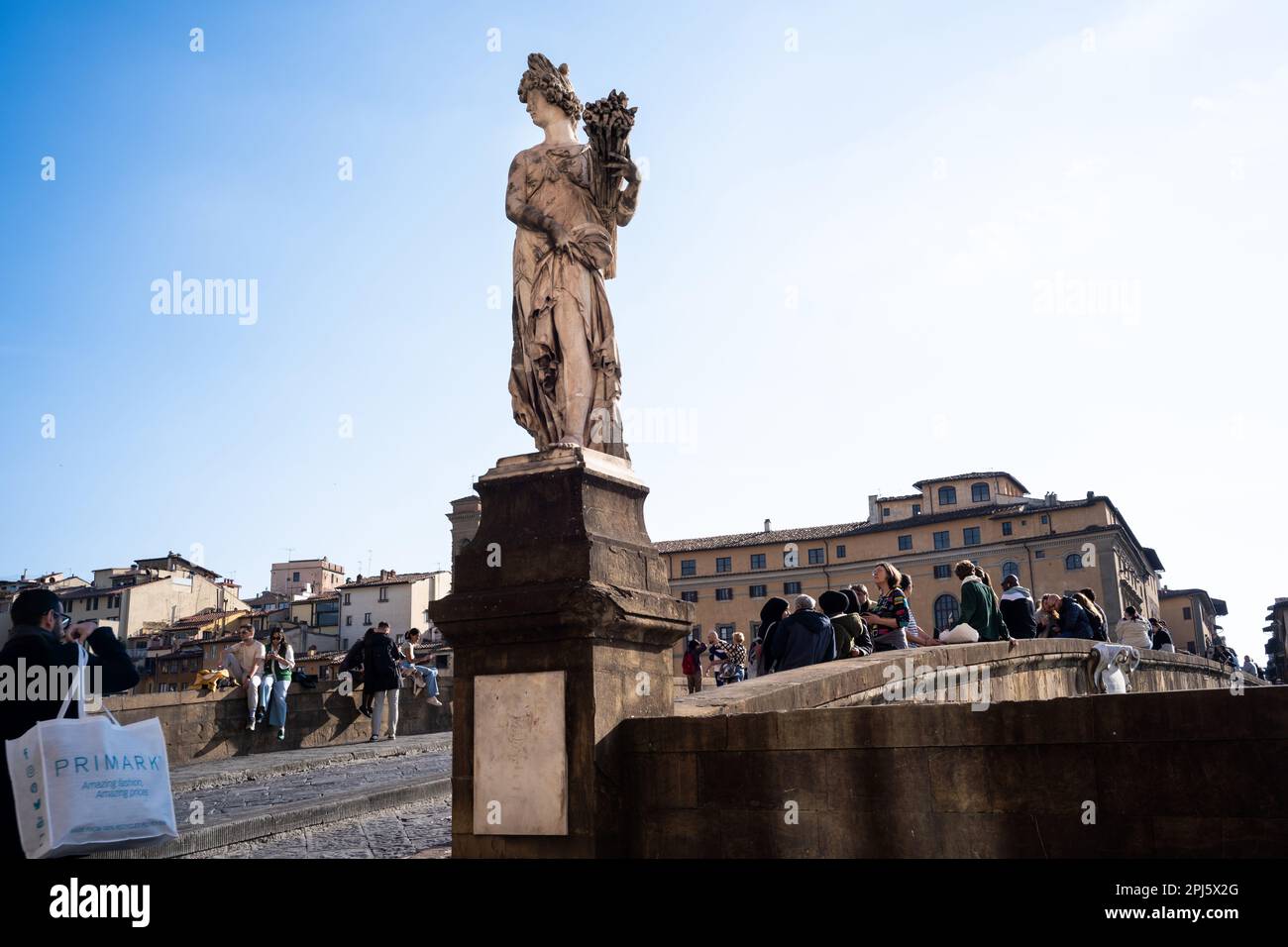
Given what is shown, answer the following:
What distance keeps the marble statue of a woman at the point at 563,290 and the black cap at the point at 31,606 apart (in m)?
2.58

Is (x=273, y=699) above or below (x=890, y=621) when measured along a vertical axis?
below

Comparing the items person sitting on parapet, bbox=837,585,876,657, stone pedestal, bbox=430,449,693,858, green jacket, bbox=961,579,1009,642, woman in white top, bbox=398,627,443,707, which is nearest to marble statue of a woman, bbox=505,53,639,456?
stone pedestal, bbox=430,449,693,858

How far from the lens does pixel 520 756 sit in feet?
16.5

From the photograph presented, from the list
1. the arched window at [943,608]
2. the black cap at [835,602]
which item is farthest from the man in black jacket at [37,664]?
the arched window at [943,608]

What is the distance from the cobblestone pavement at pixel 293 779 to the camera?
8641 mm

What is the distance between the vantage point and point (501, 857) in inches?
195

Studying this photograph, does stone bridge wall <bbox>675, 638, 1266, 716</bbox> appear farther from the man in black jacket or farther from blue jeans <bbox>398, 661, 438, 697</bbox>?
blue jeans <bbox>398, 661, 438, 697</bbox>

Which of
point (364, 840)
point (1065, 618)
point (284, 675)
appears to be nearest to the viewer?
point (364, 840)

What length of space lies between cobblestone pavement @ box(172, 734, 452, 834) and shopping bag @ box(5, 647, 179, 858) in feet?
4.47

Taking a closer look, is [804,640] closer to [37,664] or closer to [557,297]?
[557,297]

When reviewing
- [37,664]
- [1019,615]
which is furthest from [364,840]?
[1019,615]

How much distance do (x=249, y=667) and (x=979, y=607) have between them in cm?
945
